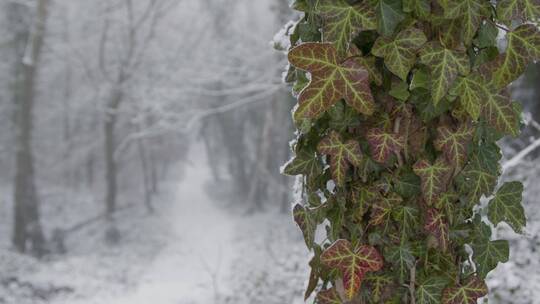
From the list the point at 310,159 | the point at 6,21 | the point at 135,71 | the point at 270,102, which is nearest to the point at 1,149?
the point at 6,21

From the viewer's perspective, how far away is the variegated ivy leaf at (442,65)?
4.40 ft

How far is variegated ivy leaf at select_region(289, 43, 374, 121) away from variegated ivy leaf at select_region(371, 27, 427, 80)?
92 mm

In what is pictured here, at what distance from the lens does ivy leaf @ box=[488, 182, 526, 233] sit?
1.59 m

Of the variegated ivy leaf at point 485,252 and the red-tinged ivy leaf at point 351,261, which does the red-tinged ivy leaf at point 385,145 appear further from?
the variegated ivy leaf at point 485,252

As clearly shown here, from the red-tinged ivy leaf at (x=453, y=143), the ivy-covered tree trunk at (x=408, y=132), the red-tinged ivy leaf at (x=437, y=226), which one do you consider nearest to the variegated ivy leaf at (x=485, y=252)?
the ivy-covered tree trunk at (x=408, y=132)

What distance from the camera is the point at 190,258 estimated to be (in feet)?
44.8

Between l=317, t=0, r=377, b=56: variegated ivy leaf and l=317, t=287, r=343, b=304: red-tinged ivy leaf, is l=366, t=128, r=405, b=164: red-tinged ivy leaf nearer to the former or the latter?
l=317, t=0, r=377, b=56: variegated ivy leaf

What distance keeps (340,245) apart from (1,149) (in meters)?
25.5

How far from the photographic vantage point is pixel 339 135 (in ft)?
4.80

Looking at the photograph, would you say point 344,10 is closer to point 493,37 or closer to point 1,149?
point 493,37

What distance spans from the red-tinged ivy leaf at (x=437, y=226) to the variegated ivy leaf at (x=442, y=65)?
347 mm

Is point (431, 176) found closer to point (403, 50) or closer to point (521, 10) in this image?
point (403, 50)

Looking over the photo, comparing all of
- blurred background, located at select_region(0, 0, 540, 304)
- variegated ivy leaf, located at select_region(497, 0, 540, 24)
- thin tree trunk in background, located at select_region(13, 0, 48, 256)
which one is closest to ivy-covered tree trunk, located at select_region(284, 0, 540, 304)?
variegated ivy leaf, located at select_region(497, 0, 540, 24)

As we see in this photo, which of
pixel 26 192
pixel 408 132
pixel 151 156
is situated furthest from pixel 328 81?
pixel 151 156
